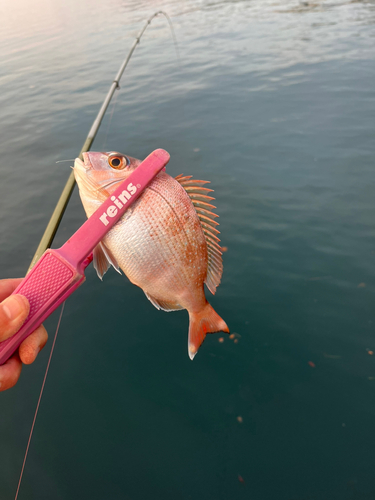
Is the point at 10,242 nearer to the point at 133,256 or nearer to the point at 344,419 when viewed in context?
the point at 133,256

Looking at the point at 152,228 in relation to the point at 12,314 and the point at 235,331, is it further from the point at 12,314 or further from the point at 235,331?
the point at 235,331

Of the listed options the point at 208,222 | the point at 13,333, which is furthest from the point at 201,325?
the point at 13,333

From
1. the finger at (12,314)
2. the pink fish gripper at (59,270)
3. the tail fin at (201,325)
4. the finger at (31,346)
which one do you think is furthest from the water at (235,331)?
the finger at (12,314)

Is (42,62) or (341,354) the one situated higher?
(42,62)

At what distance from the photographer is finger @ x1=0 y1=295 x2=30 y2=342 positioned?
159 centimetres

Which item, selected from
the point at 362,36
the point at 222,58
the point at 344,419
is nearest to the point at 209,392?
the point at 344,419

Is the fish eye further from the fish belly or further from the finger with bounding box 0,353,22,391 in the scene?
the finger with bounding box 0,353,22,391

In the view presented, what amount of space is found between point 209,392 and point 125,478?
42.8 inches

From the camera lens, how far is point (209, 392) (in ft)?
11.1

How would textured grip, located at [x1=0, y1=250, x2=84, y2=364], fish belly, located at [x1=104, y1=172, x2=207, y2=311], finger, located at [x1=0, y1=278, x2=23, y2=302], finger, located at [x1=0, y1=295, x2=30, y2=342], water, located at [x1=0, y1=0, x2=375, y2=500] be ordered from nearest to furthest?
finger, located at [x1=0, y1=295, x2=30, y2=342] → textured grip, located at [x1=0, y1=250, x2=84, y2=364] → fish belly, located at [x1=104, y1=172, x2=207, y2=311] → finger, located at [x1=0, y1=278, x2=23, y2=302] → water, located at [x1=0, y1=0, x2=375, y2=500]

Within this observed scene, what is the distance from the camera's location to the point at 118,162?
1.97m

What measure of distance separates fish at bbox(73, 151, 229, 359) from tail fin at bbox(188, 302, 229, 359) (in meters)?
0.34

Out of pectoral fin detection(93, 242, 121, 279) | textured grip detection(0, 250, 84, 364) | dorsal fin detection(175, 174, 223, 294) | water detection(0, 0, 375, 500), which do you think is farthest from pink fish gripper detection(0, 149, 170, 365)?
water detection(0, 0, 375, 500)

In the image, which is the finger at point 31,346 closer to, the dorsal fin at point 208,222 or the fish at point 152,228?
the fish at point 152,228
